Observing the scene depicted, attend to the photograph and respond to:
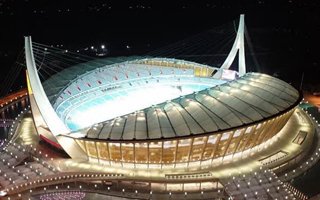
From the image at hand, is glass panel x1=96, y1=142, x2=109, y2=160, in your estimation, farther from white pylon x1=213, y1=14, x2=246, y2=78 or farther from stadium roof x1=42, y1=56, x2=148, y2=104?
white pylon x1=213, y1=14, x2=246, y2=78

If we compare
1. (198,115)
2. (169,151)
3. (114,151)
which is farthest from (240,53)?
(114,151)

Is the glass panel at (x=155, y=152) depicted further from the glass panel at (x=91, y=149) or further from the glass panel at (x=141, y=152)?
the glass panel at (x=91, y=149)

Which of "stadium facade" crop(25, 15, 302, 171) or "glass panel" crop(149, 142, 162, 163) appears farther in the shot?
"stadium facade" crop(25, 15, 302, 171)

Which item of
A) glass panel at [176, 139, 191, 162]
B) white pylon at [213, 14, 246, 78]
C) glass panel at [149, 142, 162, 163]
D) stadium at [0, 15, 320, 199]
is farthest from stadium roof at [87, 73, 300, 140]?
white pylon at [213, 14, 246, 78]

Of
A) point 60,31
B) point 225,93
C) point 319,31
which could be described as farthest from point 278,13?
point 225,93

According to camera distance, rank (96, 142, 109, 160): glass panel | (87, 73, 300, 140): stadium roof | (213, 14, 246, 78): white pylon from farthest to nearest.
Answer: (213, 14, 246, 78): white pylon < (96, 142, 109, 160): glass panel < (87, 73, 300, 140): stadium roof

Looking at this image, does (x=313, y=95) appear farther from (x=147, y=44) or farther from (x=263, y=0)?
(x=263, y=0)

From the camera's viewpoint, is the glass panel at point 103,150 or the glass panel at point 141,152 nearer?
the glass panel at point 141,152

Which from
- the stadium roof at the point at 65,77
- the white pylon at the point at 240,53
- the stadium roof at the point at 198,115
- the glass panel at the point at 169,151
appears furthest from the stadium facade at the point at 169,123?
the white pylon at the point at 240,53
